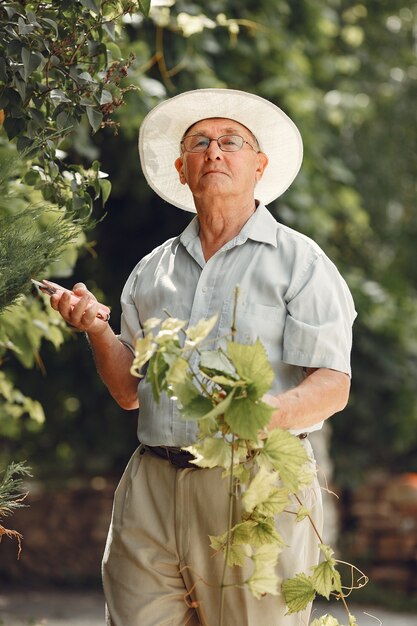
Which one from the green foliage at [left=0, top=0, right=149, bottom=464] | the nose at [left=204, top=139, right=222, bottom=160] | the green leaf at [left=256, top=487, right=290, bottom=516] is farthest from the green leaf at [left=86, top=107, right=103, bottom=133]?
the green leaf at [left=256, top=487, right=290, bottom=516]

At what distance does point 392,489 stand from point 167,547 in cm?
633

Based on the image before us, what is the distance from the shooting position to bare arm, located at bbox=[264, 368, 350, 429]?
2742 millimetres

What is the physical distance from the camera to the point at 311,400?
2.81 meters

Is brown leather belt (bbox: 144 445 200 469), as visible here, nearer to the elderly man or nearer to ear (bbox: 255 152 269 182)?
the elderly man

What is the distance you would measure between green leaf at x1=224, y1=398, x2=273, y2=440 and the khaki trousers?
0.45 m

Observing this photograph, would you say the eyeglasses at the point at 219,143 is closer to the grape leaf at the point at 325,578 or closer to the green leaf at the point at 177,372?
the green leaf at the point at 177,372

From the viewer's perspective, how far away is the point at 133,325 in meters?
3.21

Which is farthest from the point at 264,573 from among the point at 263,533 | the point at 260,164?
the point at 260,164

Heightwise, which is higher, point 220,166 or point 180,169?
point 220,166

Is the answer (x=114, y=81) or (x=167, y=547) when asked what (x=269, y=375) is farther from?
(x=114, y=81)

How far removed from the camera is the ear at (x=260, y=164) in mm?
3256

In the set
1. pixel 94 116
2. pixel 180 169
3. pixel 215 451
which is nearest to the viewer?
pixel 215 451

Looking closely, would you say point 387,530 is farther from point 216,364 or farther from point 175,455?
point 216,364

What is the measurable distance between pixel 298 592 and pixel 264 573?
30 cm
